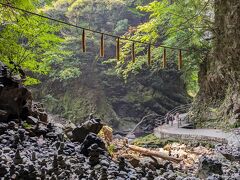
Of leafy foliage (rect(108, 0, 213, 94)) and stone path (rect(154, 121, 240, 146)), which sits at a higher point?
leafy foliage (rect(108, 0, 213, 94))

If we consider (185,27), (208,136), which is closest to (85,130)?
(208,136)

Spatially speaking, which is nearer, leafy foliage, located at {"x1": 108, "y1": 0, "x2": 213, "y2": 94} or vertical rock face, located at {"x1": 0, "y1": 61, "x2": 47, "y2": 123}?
vertical rock face, located at {"x1": 0, "y1": 61, "x2": 47, "y2": 123}

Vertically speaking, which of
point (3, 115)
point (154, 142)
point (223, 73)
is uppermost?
point (223, 73)

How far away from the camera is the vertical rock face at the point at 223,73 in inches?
533

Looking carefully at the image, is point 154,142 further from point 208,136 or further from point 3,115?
point 3,115

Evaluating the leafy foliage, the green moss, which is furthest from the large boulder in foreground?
the leafy foliage

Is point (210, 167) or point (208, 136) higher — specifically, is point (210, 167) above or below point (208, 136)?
above

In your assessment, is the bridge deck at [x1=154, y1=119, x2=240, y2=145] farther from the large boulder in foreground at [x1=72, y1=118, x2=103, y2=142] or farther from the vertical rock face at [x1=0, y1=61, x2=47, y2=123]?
the vertical rock face at [x1=0, y1=61, x2=47, y2=123]

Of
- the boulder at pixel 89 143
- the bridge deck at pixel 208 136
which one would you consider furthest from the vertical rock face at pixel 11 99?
the bridge deck at pixel 208 136

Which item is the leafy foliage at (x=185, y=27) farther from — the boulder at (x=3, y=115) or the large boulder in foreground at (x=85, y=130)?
the boulder at (x=3, y=115)

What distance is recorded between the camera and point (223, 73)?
15.7 meters

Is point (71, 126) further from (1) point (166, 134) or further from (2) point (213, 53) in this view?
(2) point (213, 53)

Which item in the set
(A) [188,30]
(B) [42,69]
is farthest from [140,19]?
(B) [42,69]

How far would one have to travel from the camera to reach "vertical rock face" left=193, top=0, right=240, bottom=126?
44.4 feet
